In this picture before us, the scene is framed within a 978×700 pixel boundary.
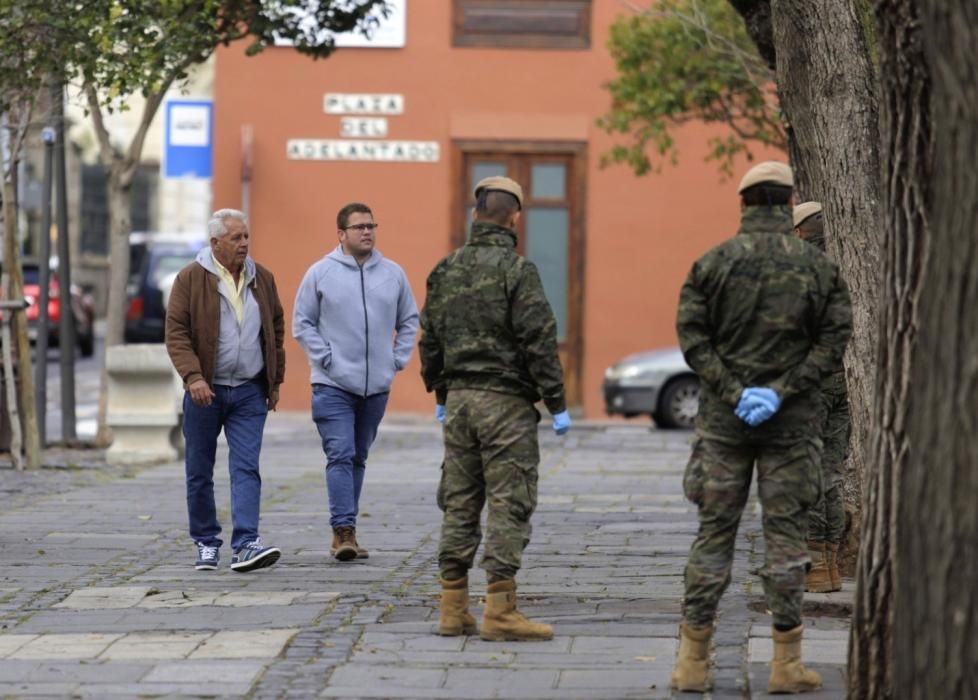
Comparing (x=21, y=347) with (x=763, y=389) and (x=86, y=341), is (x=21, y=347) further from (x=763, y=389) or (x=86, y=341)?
(x=86, y=341)

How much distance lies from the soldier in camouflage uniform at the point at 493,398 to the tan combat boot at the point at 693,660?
38.2 inches

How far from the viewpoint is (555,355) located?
7422 mm

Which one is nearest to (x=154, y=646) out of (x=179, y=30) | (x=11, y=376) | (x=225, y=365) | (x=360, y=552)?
(x=225, y=365)

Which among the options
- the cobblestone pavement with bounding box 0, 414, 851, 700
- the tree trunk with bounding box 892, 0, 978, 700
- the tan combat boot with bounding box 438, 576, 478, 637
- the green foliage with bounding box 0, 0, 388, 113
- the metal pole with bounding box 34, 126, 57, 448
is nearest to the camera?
the tree trunk with bounding box 892, 0, 978, 700

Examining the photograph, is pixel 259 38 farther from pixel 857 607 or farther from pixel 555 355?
pixel 857 607

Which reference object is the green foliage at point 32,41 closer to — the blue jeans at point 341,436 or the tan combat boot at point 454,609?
the blue jeans at point 341,436

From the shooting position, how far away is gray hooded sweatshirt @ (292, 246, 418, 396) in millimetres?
10102

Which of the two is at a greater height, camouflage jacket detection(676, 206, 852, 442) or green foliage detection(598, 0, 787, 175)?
green foliage detection(598, 0, 787, 175)

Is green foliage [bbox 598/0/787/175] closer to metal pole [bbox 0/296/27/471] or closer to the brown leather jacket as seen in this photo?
metal pole [bbox 0/296/27/471]

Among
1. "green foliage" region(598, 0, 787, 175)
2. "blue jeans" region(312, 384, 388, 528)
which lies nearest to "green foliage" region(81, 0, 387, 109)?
"green foliage" region(598, 0, 787, 175)

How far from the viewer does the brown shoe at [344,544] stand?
9.86 metres

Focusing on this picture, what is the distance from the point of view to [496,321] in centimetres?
742

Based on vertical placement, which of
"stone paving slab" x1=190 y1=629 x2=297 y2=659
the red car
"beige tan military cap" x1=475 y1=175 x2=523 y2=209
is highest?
"beige tan military cap" x1=475 y1=175 x2=523 y2=209

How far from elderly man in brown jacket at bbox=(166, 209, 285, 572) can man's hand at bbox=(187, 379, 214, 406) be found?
3 centimetres
